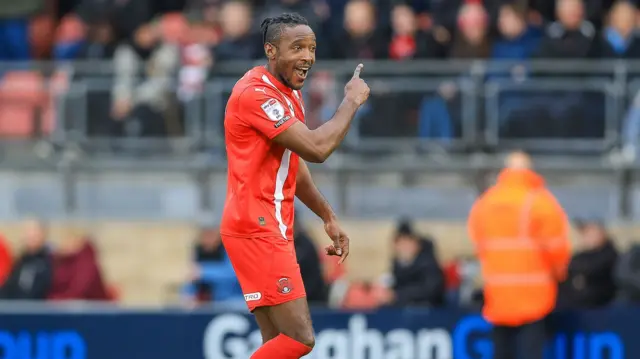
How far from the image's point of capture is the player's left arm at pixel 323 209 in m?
7.30

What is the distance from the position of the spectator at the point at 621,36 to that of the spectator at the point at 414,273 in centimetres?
→ 280

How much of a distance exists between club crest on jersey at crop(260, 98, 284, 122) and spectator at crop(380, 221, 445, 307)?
557 cm

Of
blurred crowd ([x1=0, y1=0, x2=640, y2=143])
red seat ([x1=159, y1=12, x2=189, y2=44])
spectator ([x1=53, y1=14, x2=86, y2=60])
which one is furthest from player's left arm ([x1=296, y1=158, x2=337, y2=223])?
spectator ([x1=53, y1=14, x2=86, y2=60])

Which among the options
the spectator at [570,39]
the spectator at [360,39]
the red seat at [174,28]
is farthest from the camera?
the red seat at [174,28]

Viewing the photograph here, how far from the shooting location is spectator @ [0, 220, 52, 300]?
525 inches

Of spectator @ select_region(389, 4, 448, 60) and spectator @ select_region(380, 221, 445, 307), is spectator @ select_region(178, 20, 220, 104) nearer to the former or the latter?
spectator @ select_region(389, 4, 448, 60)

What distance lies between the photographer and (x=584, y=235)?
12.1 meters

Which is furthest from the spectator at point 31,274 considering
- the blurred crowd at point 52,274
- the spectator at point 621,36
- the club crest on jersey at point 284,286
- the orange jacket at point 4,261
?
the club crest on jersey at point 284,286

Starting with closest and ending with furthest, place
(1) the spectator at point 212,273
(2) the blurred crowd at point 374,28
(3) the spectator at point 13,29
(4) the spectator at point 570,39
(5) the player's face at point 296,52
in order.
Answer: (5) the player's face at point 296,52, (1) the spectator at point 212,273, (4) the spectator at point 570,39, (2) the blurred crowd at point 374,28, (3) the spectator at point 13,29

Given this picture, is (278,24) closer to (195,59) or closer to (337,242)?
(337,242)

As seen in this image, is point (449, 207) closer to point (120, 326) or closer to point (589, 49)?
point (589, 49)

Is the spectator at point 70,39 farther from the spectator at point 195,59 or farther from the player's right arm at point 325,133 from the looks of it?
the player's right arm at point 325,133

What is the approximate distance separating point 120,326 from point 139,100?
382 centimetres

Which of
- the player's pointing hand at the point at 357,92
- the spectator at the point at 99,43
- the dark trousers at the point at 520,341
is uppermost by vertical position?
the spectator at the point at 99,43
